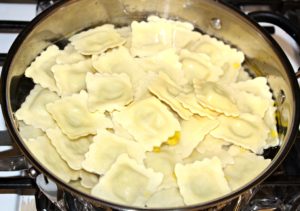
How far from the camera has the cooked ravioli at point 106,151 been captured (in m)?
0.82

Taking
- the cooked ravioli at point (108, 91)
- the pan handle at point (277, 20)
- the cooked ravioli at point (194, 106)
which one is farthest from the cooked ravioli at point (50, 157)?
the pan handle at point (277, 20)

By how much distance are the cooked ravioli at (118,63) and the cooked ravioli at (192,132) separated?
0.14m

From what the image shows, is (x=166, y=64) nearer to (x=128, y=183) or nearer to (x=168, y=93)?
(x=168, y=93)

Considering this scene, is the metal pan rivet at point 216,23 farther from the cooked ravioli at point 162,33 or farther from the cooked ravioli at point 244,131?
the cooked ravioli at point 244,131

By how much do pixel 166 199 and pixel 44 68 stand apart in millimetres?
356

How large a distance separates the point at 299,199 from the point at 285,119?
16cm

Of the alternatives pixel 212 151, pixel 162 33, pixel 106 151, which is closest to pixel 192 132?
pixel 212 151

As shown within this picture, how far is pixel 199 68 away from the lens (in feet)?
3.29

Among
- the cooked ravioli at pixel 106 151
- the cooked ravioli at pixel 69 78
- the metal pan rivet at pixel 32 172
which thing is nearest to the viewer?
the metal pan rivet at pixel 32 172

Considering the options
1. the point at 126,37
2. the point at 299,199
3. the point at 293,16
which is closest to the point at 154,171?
the point at 299,199

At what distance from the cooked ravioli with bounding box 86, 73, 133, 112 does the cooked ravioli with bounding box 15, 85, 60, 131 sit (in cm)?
7

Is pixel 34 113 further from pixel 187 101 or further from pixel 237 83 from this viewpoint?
pixel 237 83

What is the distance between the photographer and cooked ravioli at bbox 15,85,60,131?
89cm

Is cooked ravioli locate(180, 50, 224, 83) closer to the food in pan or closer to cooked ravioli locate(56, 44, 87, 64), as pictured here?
the food in pan
